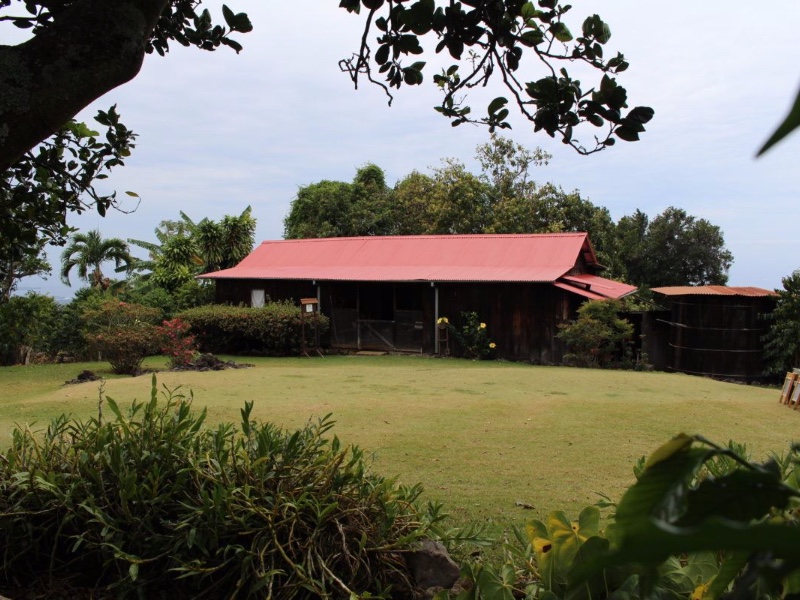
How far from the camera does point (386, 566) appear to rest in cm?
314

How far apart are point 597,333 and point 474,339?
3.68 metres

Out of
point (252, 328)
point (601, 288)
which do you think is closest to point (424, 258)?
point (601, 288)

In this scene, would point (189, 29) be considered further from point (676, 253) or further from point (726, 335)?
point (676, 253)

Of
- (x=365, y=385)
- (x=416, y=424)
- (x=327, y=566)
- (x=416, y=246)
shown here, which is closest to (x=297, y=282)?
(x=416, y=246)

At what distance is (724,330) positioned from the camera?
1739cm

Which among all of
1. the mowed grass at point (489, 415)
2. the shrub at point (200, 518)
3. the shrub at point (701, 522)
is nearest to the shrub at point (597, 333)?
the mowed grass at point (489, 415)

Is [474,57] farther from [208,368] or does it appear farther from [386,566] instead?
[208,368]

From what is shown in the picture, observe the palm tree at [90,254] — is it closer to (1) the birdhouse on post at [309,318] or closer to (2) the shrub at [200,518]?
(1) the birdhouse on post at [309,318]

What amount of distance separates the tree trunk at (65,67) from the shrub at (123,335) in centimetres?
1417

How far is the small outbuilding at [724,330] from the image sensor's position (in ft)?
56.9

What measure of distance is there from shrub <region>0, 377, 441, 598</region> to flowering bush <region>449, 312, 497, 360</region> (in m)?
15.8

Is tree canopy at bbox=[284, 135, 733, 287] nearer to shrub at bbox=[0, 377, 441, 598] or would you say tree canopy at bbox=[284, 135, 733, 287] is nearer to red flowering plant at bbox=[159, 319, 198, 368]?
red flowering plant at bbox=[159, 319, 198, 368]

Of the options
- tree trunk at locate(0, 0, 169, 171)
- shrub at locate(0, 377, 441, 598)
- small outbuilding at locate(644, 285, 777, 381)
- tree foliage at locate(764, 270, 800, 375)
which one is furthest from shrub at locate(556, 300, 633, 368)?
tree trunk at locate(0, 0, 169, 171)

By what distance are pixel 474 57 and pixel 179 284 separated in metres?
25.7
